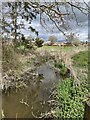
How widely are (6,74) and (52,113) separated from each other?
0.93 metres

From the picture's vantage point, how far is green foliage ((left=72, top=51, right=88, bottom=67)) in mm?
4273

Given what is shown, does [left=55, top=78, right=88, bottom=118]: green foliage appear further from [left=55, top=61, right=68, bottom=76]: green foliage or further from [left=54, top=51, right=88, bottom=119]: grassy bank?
[left=55, top=61, right=68, bottom=76]: green foliage

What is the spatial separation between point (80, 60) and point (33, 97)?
1.07 metres

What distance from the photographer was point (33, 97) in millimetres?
4582

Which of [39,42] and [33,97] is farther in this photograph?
[33,97]

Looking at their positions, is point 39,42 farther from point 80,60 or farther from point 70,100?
point 80,60

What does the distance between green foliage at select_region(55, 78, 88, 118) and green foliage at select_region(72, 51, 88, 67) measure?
39 cm

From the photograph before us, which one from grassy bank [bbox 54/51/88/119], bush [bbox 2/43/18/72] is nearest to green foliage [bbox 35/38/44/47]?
bush [bbox 2/43/18/72]

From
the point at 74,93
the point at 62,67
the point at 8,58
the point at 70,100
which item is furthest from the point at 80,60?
the point at 8,58

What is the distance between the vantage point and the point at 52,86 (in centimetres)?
457

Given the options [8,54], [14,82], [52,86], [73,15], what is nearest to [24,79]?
[14,82]

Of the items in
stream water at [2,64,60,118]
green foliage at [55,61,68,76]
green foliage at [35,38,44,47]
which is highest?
green foliage at [35,38,44,47]

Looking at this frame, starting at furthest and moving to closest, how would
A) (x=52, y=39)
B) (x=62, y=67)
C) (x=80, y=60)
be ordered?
(x=62, y=67)
(x=80, y=60)
(x=52, y=39)

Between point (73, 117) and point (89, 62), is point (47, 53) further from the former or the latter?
point (73, 117)
